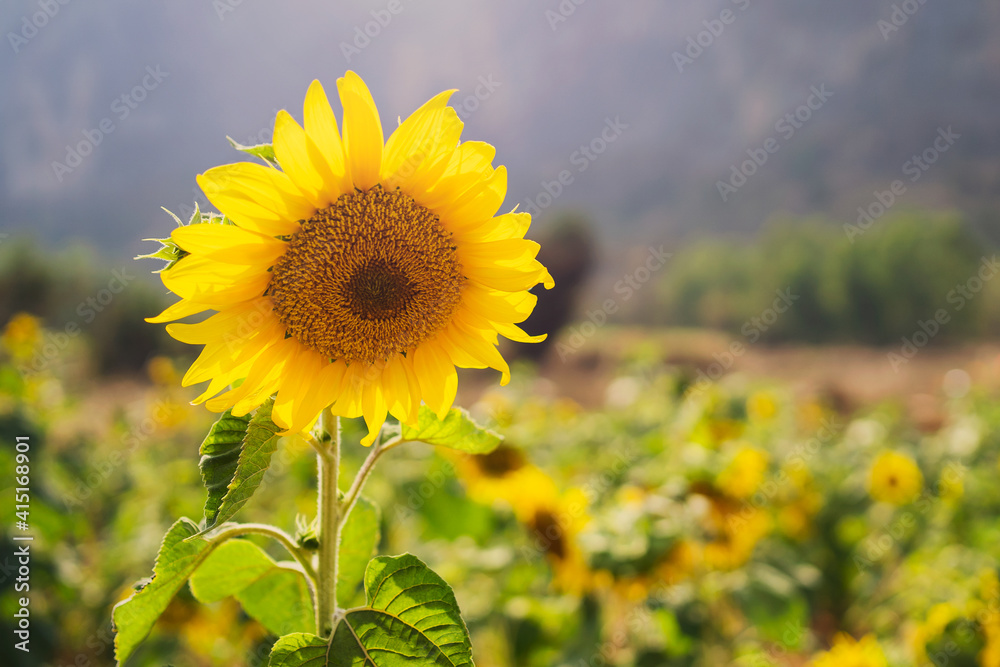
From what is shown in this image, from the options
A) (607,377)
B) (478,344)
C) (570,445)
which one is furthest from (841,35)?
(478,344)

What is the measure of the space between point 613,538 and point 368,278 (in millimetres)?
1312

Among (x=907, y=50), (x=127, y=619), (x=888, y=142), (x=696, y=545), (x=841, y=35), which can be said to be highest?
(x=841, y=35)

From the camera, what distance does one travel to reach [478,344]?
0.81 meters

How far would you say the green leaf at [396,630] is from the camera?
2.08ft

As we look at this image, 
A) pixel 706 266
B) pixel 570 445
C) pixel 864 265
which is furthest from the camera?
pixel 706 266

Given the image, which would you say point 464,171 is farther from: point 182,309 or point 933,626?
point 933,626

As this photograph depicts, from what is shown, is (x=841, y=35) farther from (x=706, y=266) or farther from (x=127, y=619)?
(x=127, y=619)

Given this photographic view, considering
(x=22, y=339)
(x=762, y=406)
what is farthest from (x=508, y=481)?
(x=22, y=339)

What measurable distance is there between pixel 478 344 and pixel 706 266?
1870cm

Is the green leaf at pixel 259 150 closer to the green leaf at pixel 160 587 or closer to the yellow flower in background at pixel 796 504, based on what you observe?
the green leaf at pixel 160 587

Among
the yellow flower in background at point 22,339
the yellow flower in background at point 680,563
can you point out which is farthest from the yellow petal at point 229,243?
the yellow flower in background at point 22,339

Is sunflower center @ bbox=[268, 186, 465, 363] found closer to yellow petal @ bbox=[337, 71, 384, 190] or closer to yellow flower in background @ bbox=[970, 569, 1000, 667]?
yellow petal @ bbox=[337, 71, 384, 190]

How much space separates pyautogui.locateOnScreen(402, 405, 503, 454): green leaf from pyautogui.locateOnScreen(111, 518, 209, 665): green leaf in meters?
0.27

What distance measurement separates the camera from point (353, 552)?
90 cm
